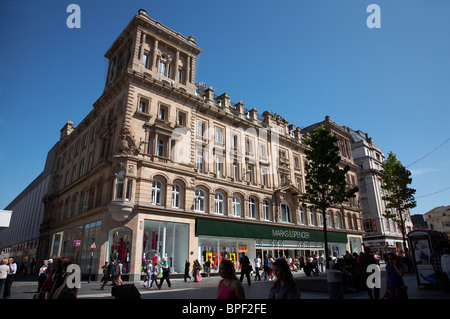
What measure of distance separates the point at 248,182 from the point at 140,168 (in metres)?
13.6

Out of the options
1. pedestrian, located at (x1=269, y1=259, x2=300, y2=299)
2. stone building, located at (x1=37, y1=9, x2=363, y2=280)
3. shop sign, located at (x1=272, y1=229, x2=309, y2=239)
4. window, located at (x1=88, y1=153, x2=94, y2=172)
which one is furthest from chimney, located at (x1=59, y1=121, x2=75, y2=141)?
pedestrian, located at (x1=269, y1=259, x2=300, y2=299)

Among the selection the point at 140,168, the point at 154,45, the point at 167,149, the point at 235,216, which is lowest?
the point at 235,216

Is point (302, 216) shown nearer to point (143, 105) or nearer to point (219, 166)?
point (219, 166)

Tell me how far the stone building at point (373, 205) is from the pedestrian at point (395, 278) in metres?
51.7

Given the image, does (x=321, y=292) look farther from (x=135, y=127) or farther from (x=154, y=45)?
(x=154, y=45)

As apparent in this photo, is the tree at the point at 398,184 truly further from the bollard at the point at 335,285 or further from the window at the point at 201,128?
the bollard at the point at 335,285

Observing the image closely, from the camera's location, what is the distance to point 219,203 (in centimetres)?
2911

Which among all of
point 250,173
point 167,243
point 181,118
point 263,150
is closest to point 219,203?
point 250,173

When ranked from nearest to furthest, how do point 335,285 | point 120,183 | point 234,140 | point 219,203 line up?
1. point 335,285
2. point 120,183
3. point 219,203
4. point 234,140

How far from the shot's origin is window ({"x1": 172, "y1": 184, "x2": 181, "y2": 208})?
25234 mm

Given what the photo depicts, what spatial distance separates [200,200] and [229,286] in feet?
77.4

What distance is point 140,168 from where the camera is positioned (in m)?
23.5

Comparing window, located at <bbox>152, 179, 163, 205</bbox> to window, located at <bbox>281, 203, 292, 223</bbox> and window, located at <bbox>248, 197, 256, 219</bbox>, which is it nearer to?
window, located at <bbox>248, 197, 256, 219</bbox>
